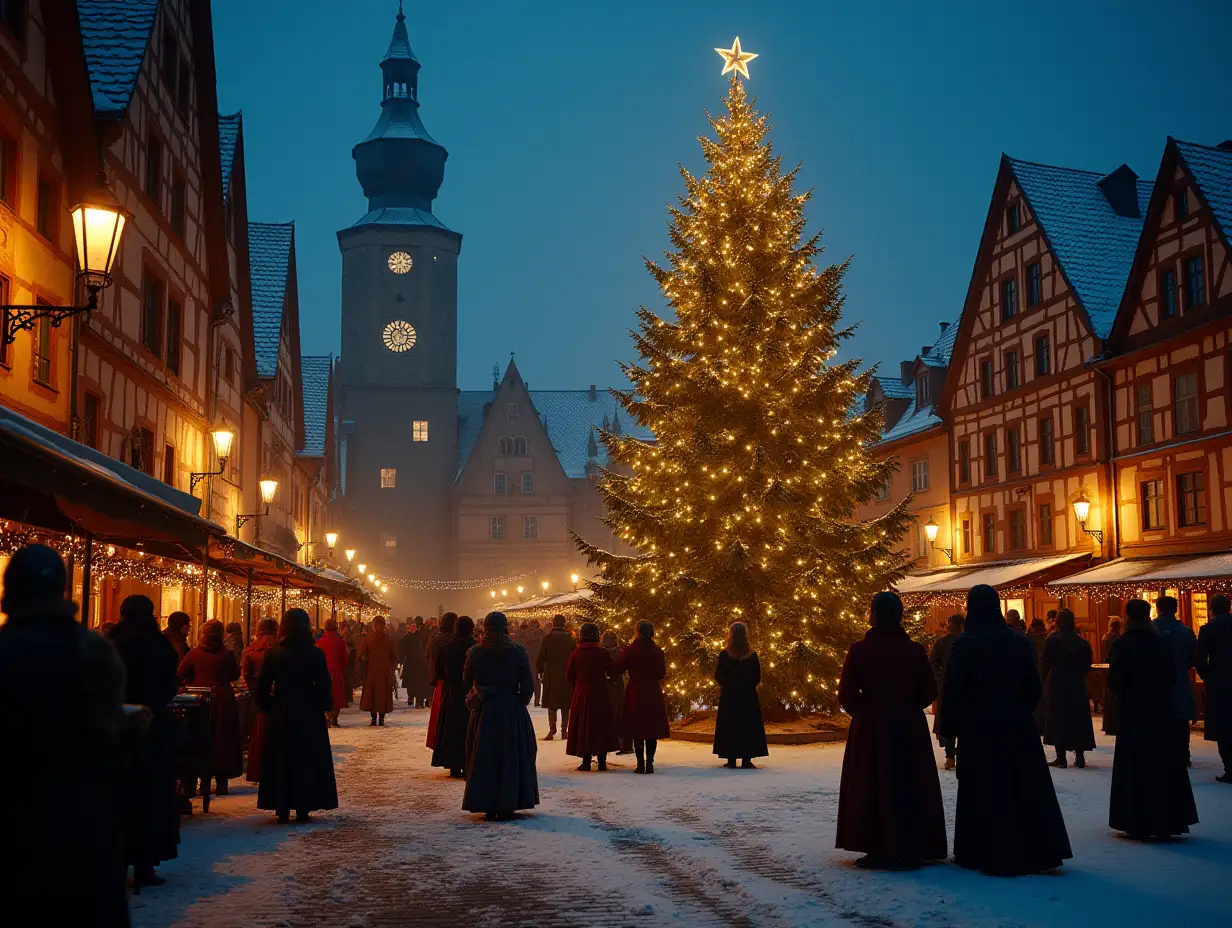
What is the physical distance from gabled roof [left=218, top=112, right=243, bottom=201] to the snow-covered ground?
19756 mm

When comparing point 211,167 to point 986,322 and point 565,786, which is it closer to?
point 565,786

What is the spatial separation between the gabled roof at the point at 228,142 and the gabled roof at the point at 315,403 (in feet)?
59.0

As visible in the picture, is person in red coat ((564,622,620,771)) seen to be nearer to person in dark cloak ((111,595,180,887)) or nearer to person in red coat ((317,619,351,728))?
person in red coat ((317,619,351,728))

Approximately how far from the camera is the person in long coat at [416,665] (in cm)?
2970

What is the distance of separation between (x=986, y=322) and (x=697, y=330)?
1803 centimetres

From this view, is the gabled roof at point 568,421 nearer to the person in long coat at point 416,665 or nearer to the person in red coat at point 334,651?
Answer: the person in long coat at point 416,665

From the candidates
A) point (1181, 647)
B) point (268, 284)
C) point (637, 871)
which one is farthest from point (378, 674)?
point (268, 284)

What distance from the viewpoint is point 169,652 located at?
877 cm

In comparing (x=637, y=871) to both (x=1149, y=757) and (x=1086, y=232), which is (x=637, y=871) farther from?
(x=1086, y=232)

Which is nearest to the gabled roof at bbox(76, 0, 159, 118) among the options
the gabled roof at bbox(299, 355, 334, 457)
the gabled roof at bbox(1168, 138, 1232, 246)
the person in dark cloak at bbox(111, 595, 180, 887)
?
the person in dark cloak at bbox(111, 595, 180, 887)

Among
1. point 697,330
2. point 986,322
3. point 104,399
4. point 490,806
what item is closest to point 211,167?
point 104,399

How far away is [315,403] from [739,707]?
→ 39.5 meters

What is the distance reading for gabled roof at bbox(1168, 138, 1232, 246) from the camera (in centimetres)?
2712

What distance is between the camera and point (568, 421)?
9225cm
